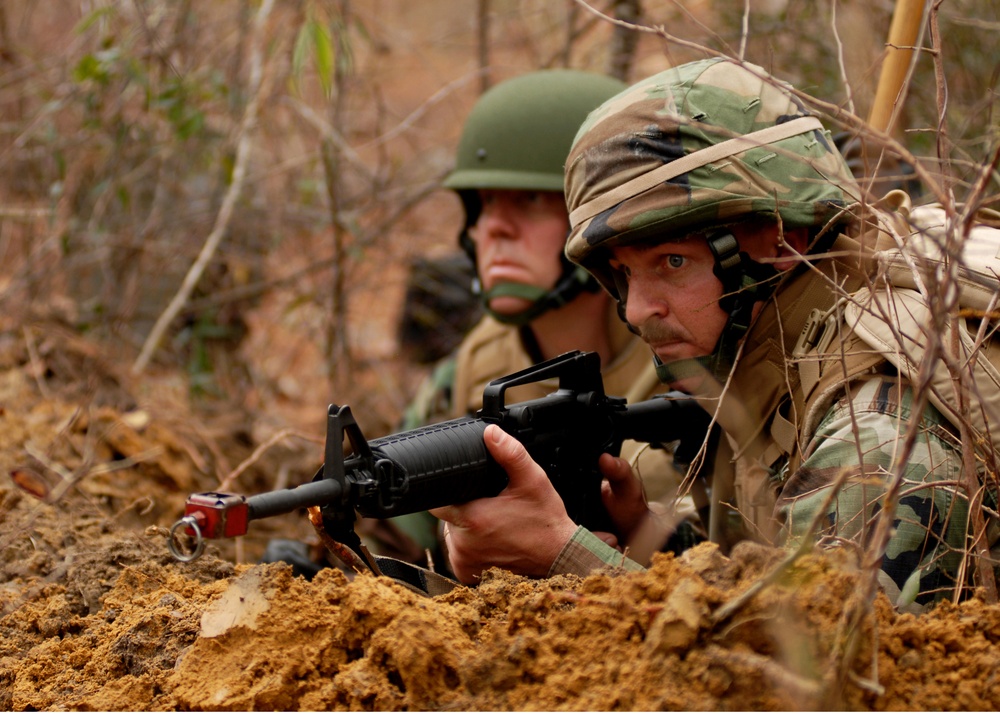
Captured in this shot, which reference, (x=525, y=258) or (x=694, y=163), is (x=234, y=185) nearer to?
(x=525, y=258)

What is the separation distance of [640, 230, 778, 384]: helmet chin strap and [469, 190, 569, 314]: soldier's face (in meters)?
1.60

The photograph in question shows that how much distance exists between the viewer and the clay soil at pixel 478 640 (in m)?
1.32

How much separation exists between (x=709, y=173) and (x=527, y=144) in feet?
6.28

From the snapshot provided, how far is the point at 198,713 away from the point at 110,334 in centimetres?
385

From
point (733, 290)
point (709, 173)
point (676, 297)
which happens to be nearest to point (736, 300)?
point (733, 290)

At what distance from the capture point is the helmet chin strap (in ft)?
7.27

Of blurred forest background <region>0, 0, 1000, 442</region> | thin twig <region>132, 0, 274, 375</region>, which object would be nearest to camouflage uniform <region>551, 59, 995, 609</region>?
blurred forest background <region>0, 0, 1000, 442</region>

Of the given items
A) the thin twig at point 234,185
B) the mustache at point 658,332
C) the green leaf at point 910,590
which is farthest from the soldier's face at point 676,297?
the thin twig at point 234,185

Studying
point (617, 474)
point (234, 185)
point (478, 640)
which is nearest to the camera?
point (478, 640)

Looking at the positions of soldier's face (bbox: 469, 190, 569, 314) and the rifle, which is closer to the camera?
the rifle

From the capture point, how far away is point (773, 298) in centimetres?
220

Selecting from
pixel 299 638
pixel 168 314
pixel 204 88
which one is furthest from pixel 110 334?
pixel 299 638

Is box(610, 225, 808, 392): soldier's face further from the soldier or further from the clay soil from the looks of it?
the soldier

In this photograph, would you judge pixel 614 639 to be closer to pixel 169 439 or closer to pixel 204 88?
pixel 169 439
